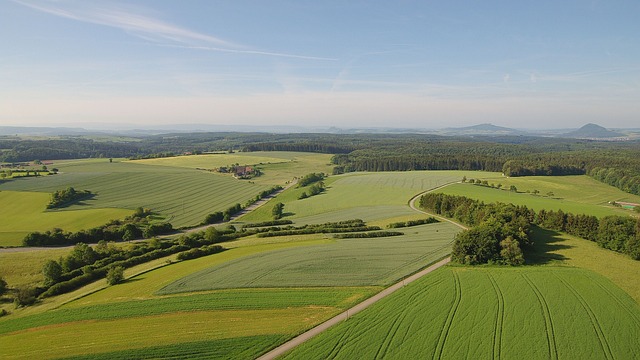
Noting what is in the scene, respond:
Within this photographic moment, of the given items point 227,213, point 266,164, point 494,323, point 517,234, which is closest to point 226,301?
point 494,323

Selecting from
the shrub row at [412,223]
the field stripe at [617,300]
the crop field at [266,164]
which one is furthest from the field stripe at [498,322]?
the crop field at [266,164]

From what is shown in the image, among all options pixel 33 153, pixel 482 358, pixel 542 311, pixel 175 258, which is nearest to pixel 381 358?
pixel 482 358

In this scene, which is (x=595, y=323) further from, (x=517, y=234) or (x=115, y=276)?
(x=115, y=276)

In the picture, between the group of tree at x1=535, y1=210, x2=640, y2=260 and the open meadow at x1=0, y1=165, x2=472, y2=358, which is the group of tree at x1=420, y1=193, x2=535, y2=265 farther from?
the group of tree at x1=535, y1=210, x2=640, y2=260

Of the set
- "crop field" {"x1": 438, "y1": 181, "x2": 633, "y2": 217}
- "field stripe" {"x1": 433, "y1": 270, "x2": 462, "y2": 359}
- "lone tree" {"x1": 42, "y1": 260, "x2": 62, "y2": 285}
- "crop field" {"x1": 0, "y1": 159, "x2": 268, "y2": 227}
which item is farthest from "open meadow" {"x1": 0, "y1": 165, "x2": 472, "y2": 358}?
"crop field" {"x1": 438, "y1": 181, "x2": 633, "y2": 217}

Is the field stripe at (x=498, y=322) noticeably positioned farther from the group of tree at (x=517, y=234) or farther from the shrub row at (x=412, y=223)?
the shrub row at (x=412, y=223)

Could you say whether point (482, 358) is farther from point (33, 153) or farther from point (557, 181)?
point (33, 153)

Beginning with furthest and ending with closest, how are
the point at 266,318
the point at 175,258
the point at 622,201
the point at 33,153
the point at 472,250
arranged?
the point at 33,153
the point at 622,201
the point at 175,258
the point at 472,250
the point at 266,318
